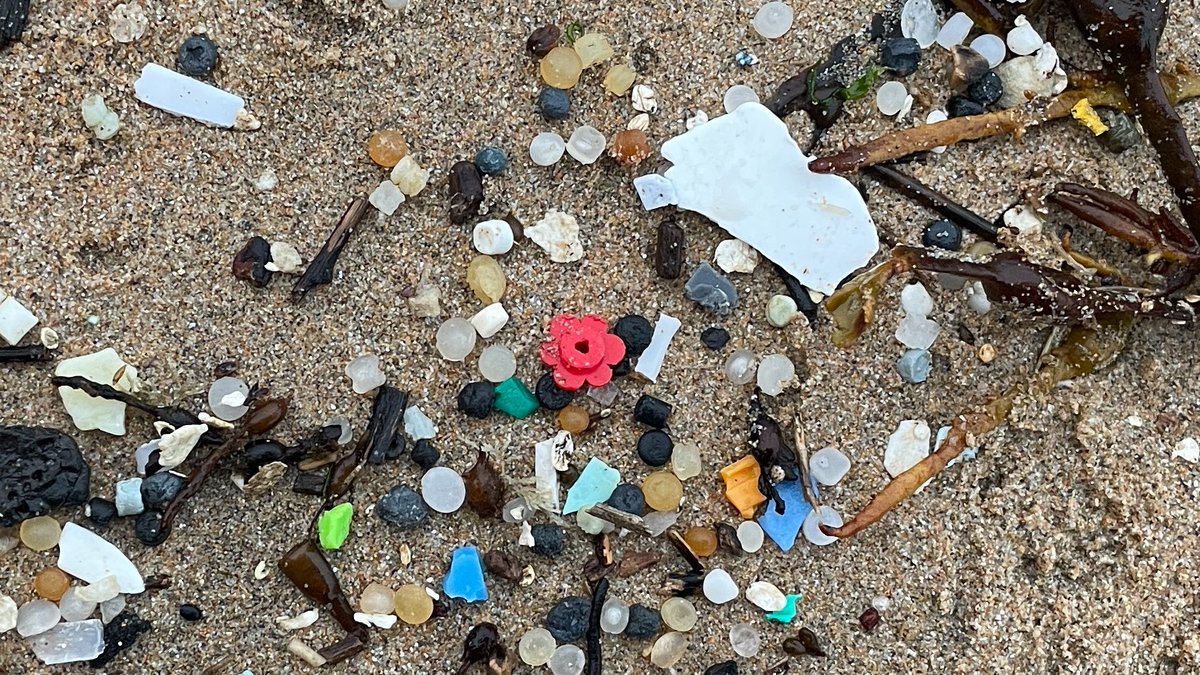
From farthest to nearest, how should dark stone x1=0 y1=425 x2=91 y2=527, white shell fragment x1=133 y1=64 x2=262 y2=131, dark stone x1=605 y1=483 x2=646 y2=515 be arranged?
dark stone x1=605 y1=483 x2=646 y2=515 → white shell fragment x1=133 y1=64 x2=262 y2=131 → dark stone x1=0 y1=425 x2=91 y2=527

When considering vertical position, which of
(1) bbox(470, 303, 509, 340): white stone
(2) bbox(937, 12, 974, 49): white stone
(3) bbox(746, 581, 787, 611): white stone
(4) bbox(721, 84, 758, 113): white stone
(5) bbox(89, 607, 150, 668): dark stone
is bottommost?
(3) bbox(746, 581, 787, 611): white stone

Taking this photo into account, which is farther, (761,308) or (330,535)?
(761,308)

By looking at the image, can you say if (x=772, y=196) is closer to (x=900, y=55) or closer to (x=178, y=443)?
(x=900, y=55)

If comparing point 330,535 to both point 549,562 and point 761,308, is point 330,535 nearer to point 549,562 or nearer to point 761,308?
point 549,562

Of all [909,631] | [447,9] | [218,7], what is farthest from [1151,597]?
[218,7]

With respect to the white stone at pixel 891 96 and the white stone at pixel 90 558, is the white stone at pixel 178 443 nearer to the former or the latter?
the white stone at pixel 90 558

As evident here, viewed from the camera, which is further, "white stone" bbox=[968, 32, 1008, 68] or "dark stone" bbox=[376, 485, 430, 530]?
"white stone" bbox=[968, 32, 1008, 68]

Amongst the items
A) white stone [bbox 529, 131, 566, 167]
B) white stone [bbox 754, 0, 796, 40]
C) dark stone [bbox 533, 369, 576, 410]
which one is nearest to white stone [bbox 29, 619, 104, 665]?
dark stone [bbox 533, 369, 576, 410]

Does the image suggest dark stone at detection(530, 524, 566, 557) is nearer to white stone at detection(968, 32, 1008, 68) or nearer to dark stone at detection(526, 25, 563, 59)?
dark stone at detection(526, 25, 563, 59)
